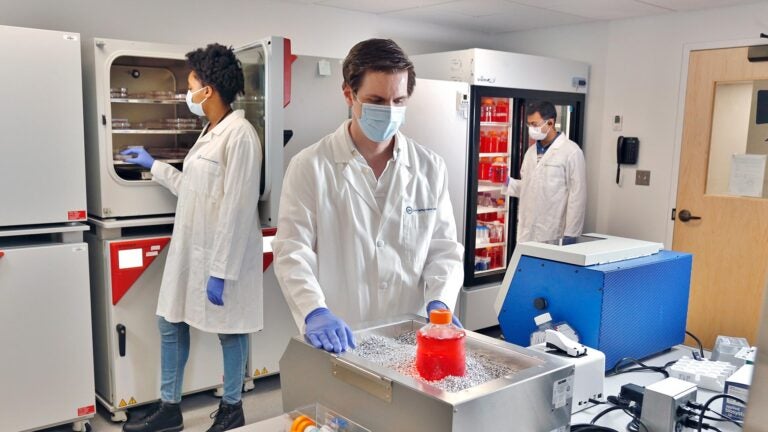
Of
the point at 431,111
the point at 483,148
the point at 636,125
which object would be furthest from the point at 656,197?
the point at 431,111

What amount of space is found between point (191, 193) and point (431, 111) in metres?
→ 1.62

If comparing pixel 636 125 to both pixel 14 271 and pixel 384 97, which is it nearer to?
pixel 384 97

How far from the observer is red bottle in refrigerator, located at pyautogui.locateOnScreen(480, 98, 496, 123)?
428cm

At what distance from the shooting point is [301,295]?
1503 mm

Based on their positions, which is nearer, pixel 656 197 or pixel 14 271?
pixel 14 271

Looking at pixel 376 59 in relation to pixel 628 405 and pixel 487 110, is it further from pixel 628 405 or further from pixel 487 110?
pixel 487 110

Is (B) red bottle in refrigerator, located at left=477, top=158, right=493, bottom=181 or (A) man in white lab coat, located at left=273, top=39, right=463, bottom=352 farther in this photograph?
(B) red bottle in refrigerator, located at left=477, top=158, right=493, bottom=181

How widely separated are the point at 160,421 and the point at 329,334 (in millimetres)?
1925

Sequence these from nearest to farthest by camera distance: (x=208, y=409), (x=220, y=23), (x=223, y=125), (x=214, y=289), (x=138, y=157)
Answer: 1. (x=214, y=289)
2. (x=223, y=125)
3. (x=138, y=157)
4. (x=208, y=409)
5. (x=220, y=23)

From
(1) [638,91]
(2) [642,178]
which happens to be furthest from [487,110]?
(2) [642,178]

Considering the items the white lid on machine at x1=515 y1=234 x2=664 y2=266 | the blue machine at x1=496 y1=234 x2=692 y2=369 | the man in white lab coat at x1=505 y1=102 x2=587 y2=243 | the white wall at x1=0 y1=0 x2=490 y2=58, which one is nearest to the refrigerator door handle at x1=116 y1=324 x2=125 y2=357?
the white wall at x1=0 y1=0 x2=490 y2=58

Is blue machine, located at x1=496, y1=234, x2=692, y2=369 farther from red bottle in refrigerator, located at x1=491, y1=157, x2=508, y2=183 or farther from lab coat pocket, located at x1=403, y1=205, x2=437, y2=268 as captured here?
red bottle in refrigerator, located at x1=491, y1=157, x2=508, y2=183

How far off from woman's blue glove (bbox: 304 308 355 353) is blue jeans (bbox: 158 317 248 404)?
1.53 metres

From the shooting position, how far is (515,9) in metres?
3.87
